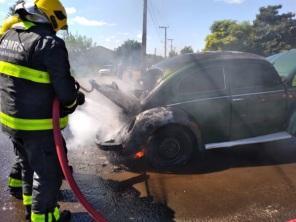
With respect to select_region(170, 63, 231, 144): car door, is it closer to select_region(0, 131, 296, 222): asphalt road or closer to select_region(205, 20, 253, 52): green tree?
select_region(0, 131, 296, 222): asphalt road

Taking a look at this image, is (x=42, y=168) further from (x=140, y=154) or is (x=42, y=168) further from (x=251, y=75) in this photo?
(x=251, y=75)

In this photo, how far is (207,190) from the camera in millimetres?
4660

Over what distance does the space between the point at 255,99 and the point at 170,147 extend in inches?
60.6

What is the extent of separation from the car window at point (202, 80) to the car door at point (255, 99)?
0.16 metres

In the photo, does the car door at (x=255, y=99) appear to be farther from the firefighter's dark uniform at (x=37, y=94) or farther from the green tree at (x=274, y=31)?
the green tree at (x=274, y=31)

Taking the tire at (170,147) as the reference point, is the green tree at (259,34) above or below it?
above

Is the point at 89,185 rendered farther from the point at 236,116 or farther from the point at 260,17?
the point at 260,17

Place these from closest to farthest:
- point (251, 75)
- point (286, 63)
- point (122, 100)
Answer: point (122, 100)
point (251, 75)
point (286, 63)

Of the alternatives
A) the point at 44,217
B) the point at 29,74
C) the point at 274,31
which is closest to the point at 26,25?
the point at 29,74

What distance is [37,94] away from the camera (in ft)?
10.9

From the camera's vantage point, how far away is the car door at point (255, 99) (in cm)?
558

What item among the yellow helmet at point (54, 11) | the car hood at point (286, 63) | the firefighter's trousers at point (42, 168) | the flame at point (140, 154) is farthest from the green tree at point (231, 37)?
the firefighter's trousers at point (42, 168)

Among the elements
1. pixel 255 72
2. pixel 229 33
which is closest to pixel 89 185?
pixel 255 72

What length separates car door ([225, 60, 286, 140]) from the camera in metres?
5.58
